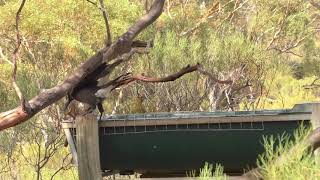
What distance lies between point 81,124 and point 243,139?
942 millimetres

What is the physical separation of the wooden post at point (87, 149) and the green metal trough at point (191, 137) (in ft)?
0.60

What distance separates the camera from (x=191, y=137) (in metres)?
3.25

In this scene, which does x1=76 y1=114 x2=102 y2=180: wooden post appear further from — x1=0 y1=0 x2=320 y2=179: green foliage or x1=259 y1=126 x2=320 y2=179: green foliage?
x1=0 y1=0 x2=320 y2=179: green foliage

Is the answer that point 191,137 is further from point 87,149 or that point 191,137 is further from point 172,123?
point 87,149

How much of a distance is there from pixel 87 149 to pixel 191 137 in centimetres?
61

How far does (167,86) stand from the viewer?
653 cm

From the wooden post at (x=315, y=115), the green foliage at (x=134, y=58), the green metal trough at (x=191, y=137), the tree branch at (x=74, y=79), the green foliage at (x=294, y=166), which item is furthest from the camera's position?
the green foliage at (x=134, y=58)

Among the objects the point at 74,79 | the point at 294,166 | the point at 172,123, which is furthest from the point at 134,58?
the point at 294,166

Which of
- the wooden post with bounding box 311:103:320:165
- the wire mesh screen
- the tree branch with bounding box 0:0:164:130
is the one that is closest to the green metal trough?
the wire mesh screen

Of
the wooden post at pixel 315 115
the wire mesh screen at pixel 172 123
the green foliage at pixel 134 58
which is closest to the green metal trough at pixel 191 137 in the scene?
the wire mesh screen at pixel 172 123

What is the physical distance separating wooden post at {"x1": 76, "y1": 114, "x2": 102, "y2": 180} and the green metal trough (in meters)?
0.18

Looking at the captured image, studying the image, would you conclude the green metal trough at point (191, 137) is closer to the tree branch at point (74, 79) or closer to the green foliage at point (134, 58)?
the tree branch at point (74, 79)

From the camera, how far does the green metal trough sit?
3.21m

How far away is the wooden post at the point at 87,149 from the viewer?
3.04m
